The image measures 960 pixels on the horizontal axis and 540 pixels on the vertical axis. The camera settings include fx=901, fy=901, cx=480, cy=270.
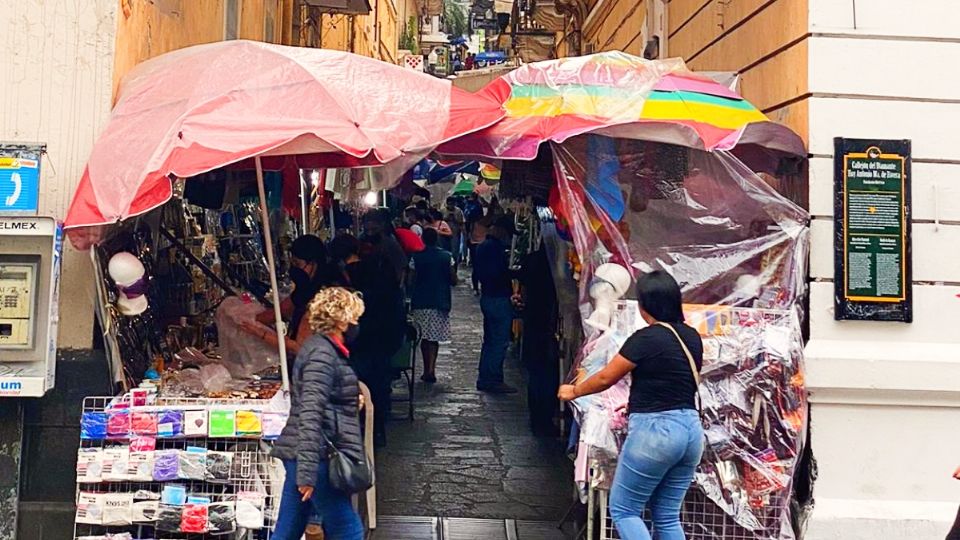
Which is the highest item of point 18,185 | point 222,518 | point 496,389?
point 18,185

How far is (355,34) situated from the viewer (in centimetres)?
1742

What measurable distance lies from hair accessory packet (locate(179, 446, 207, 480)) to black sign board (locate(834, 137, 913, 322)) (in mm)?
4116

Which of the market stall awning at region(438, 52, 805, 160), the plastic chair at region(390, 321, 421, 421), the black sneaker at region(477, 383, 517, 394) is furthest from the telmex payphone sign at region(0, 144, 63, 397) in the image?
the black sneaker at region(477, 383, 517, 394)

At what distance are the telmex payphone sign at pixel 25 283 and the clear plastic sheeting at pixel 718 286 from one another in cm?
316

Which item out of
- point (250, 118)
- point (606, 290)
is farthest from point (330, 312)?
point (606, 290)

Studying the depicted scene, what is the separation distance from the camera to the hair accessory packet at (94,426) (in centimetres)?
528

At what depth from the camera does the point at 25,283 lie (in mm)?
5383

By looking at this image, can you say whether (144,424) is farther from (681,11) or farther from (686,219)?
(681,11)

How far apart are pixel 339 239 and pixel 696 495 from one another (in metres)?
3.66

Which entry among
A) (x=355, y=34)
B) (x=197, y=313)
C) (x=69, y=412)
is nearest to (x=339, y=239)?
(x=197, y=313)

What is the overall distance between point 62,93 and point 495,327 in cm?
572

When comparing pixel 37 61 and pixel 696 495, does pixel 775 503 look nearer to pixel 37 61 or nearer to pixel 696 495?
pixel 696 495

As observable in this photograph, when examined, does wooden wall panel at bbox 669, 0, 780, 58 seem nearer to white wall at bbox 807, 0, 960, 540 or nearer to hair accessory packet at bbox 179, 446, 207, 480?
white wall at bbox 807, 0, 960, 540

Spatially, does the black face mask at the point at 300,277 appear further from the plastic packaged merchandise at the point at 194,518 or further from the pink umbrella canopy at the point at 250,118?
the plastic packaged merchandise at the point at 194,518
